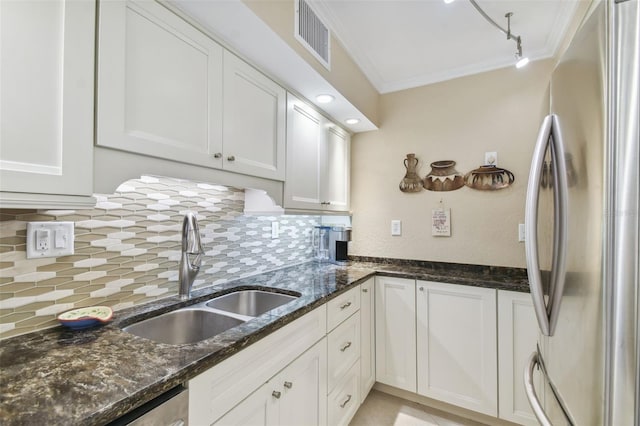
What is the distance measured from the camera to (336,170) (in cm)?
247

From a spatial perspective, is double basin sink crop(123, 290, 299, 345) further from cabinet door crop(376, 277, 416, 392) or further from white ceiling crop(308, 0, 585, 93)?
white ceiling crop(308, 0, 585, 93)

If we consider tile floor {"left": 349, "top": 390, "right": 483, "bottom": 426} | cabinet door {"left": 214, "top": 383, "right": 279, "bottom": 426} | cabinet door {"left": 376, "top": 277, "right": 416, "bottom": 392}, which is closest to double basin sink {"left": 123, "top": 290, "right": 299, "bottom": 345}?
cabinet door {"left": 214, "top": 383, "right": 279, "bottom": 426}

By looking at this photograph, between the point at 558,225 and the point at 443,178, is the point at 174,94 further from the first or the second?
the point at 443,178

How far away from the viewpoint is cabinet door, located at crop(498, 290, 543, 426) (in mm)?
1758

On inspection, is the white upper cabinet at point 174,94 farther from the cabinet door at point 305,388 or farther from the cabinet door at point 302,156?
the cabinet door at point 305,388

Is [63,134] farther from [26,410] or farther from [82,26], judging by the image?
[26,410]

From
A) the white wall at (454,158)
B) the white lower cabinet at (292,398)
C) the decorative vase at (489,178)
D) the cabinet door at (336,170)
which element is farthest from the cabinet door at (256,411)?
the decorative vase at (489,178)

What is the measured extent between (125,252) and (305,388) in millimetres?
1019

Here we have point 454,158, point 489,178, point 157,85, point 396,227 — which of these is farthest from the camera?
point 396,227

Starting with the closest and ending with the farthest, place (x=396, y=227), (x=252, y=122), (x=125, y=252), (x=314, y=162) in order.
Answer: (x=125, y=252) → (x=252, y=122) → (x=314, y=162) → (x=396, y=227)

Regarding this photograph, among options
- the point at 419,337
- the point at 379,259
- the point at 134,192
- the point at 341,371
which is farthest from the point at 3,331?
the point at 379,259

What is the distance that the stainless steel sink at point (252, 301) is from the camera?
64.6 inches

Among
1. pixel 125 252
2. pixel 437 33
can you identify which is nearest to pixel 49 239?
pixel 125 252

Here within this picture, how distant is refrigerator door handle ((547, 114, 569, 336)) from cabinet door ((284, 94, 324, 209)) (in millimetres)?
1278
